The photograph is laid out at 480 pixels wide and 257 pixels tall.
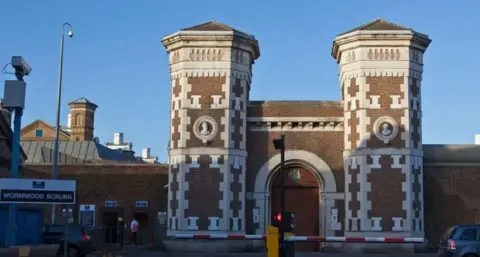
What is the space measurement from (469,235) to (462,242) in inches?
17.6

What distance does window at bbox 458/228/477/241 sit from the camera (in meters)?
26.7

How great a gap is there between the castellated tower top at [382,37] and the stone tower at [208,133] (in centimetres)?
488

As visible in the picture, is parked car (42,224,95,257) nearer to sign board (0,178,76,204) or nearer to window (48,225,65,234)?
window (48,225,65,234)

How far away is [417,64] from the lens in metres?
36.8

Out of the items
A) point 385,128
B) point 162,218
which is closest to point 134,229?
point 162,218

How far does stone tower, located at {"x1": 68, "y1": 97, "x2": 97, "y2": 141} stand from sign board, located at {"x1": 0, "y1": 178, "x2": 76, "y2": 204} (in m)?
63.3

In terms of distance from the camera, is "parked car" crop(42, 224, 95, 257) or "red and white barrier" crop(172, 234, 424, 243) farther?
"red and white barrier" crop(172, 234, 424, 243)

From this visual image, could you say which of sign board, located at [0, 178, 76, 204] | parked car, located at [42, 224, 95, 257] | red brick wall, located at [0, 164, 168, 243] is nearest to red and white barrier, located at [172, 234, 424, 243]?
parked car, located at [42, 224, 95, 257]

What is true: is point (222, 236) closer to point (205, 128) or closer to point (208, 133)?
point (208, 133)

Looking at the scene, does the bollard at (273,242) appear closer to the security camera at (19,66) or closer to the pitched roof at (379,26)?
the security camera at (19,66)

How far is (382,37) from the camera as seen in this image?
119 ft

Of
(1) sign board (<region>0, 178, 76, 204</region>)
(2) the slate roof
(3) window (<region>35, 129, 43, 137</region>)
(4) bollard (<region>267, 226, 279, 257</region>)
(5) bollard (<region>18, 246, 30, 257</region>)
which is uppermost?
(3) window (<region>35, 129, 43, 137</region>)

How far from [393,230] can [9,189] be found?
1867cm

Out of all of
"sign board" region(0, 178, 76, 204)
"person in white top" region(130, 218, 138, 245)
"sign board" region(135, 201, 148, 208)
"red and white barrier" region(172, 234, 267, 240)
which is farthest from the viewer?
"sign board" region(135, 201, 148, 208)
